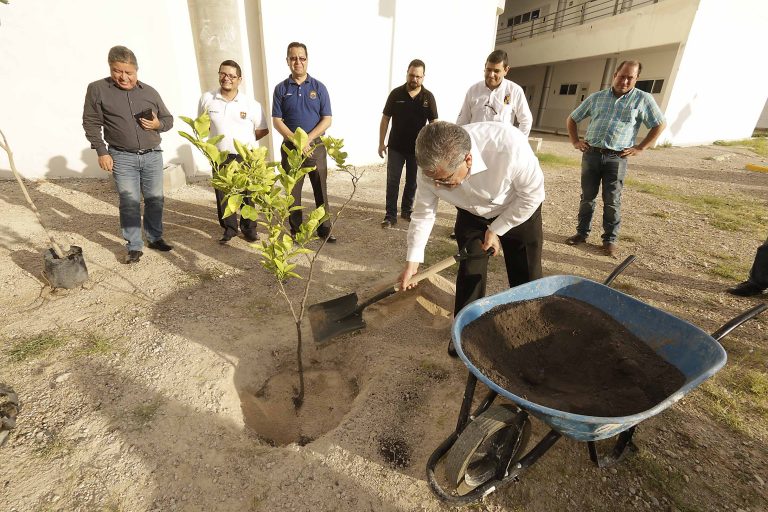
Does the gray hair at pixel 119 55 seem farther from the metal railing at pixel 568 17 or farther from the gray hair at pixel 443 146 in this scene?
the metal railing at pixel 568 17

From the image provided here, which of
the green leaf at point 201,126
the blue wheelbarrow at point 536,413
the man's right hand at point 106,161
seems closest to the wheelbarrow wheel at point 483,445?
the blue wheelbarrow at point 536,413

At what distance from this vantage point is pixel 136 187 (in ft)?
11.8

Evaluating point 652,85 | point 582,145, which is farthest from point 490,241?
point 652,85

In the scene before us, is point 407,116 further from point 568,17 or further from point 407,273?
point 568,17

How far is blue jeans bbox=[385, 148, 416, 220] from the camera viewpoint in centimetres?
454

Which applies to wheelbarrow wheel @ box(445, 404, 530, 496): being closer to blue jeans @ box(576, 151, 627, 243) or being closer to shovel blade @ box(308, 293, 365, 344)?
shovel blade @ box(308, 293, 365, 344)

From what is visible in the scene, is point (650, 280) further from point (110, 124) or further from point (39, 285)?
point (39, 285)

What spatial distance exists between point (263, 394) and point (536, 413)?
176 cm

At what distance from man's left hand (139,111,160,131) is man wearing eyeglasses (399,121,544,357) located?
2.67 m

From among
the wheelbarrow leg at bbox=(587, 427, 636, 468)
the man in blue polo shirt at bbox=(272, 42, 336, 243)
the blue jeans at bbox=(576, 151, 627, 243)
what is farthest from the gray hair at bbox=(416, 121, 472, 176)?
the blue jeans at bbox=(576, 151, 627, 243)

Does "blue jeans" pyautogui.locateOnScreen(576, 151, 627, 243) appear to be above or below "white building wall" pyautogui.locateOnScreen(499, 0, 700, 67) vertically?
below

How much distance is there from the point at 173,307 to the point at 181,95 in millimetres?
4557

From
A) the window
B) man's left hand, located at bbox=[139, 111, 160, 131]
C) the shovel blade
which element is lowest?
the shovel blade

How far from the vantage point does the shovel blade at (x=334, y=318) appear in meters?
2.65
